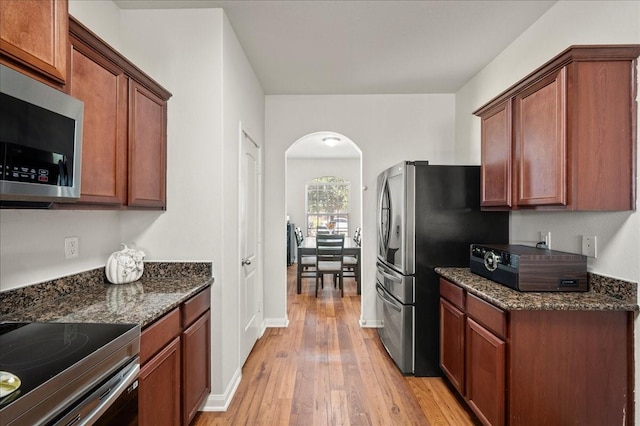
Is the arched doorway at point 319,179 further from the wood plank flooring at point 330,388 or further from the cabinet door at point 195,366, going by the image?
the cabinet door at point 195,366

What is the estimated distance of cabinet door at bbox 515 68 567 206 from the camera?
5.54ft

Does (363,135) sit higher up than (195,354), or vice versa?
(363,135)

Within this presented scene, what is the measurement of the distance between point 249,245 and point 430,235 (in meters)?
1.60

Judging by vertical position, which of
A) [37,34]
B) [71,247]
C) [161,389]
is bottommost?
[161,389]

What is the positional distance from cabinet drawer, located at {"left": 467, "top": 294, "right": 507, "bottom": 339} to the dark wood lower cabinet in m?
1.69

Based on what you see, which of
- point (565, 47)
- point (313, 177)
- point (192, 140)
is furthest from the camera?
point (313, 177)

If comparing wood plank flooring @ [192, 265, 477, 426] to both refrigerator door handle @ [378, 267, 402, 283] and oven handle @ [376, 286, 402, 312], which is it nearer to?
oven handle @ [376, 286, 402, 312]

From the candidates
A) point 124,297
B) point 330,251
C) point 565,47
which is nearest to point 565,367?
point 565,47

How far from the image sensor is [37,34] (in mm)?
1184

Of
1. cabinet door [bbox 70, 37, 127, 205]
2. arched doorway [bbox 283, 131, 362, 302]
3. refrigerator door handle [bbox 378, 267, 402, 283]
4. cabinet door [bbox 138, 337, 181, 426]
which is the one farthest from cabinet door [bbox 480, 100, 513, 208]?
arched doorway [bbox 283, 131, 362, 302]

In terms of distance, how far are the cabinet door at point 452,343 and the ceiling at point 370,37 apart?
6.81 feet

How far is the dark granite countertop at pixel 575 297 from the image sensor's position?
160cm

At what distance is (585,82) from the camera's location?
5.34 feet

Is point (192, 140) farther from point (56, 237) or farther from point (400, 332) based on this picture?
point (400, 332)
